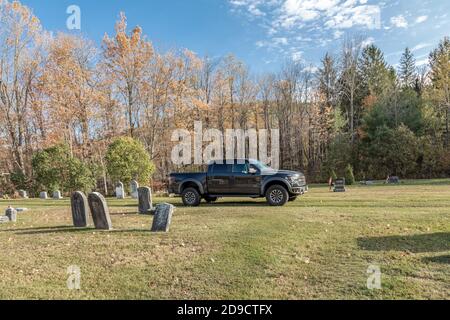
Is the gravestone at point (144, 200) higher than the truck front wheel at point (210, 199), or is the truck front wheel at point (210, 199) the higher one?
the gravestone at point (144, 200)

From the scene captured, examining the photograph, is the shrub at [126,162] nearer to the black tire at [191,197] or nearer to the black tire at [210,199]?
the black tire at [210,199]

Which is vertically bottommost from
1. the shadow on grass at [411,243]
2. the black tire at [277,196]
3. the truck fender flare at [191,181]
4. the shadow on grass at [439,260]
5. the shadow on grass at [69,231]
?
the shadow on grass at [439,260]

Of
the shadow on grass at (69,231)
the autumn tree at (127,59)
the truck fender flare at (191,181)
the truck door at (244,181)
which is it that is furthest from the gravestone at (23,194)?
the truck door at (244,181)

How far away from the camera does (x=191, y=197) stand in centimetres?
1230

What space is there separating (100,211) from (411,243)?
6.85 m

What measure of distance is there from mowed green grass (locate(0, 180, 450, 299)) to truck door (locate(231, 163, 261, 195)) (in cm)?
317

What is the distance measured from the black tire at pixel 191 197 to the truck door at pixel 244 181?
4.60 ft

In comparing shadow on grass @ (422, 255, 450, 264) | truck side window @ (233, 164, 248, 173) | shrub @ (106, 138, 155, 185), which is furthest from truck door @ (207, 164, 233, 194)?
shrub @ (106, 138, 155, 185)

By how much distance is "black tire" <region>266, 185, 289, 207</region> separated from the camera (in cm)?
1144

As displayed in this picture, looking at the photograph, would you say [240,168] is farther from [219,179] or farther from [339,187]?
[339,187]

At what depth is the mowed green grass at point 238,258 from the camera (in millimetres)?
4213

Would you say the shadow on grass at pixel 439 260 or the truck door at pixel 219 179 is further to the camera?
the truck door at pixel 219 179
